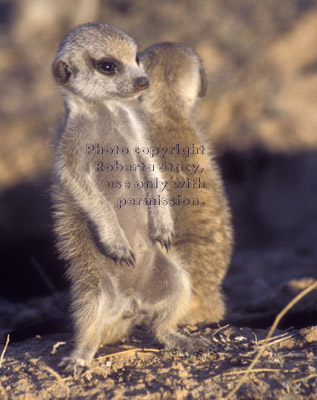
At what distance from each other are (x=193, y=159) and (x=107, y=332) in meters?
1.27

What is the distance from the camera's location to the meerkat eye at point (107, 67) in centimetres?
288

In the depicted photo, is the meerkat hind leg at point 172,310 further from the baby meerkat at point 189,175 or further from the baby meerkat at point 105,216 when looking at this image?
the baby meerkat at point 189,175

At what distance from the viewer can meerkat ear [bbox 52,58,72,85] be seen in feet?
9.60

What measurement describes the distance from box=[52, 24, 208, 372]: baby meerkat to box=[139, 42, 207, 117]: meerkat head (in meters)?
0.61

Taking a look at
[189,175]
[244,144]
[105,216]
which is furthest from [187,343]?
[244,144]

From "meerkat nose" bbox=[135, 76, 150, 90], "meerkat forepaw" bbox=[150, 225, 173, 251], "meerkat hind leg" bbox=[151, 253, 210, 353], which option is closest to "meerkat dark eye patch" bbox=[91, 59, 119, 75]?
"meerkat nose" bbox=[135, 76, 150, 90]

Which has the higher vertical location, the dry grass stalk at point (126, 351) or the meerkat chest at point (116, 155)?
Result: the meerkat chest at point (116, 155)

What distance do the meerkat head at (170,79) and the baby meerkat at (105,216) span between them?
61cm

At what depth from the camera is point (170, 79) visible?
365cm

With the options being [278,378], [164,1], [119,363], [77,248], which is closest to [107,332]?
[119,363]

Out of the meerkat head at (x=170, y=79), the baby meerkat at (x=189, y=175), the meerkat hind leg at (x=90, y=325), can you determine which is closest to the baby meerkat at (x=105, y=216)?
the meerkat hind leg at (x=90, y=325)

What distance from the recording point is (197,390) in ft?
7.54

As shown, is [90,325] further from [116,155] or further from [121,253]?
[116,155]

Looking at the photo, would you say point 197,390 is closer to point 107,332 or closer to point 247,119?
point 107,332
